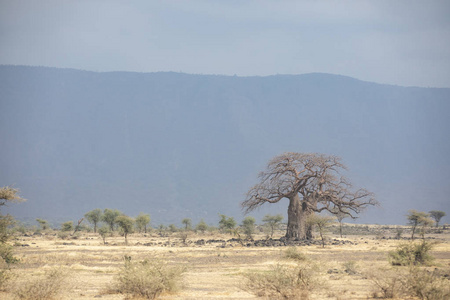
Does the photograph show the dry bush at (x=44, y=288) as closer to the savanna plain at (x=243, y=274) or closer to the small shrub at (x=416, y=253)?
the savanna plain at (x=243, y=274)

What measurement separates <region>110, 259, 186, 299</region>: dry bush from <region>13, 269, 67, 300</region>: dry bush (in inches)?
75.0

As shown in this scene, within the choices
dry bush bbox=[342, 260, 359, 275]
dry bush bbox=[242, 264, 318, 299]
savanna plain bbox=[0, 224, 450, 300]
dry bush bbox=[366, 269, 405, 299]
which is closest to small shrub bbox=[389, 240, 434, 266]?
savanna plain bbox=[0, 224, 450, 300]

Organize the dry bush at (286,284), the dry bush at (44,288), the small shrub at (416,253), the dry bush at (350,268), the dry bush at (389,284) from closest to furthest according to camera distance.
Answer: the dry bush at (286,284) → the dry bush at (44,288) → the dry bush at (389,284) → the dry bush at (350,268) → the small shrub at (416,253)

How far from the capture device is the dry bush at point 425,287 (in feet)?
48.1

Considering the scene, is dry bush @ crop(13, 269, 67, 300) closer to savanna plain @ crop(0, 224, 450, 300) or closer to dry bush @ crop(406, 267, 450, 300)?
savanna plain @ crop(0, 224, 450, 300)

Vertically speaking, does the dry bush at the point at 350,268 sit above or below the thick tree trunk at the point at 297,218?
below

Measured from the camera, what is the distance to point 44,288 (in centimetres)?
1552

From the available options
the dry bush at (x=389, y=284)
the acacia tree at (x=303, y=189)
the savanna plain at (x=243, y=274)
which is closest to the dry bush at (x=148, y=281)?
the savanna plain at (x=243, y=274)

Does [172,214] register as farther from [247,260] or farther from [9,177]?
[247,260]

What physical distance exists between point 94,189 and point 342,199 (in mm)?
154301

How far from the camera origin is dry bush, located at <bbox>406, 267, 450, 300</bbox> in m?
14.7

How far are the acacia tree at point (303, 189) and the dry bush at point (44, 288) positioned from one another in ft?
87.5

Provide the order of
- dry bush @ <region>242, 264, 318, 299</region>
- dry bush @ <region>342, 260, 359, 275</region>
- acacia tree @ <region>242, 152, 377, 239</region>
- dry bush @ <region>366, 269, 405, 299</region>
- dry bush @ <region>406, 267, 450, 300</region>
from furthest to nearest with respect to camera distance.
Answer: acacia tree @ <region>242, 152, 377, 239</region>, dry bush @ <region>342, 260, 359, 275</region>, dry bush @ <region>366, 269, 405, 299</region>, dry bush @ <region>242, 264, 318, 299</region>, dry bush @ <region>406, 267, 450, 300</region>

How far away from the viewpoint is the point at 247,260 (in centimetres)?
2922
